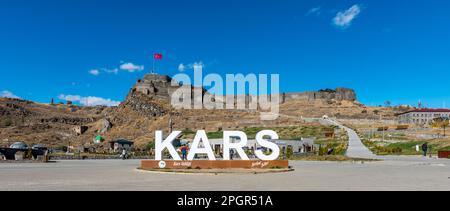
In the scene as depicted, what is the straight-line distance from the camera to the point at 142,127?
12412 cm

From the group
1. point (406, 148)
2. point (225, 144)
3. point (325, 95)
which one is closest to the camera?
point (225, 144)

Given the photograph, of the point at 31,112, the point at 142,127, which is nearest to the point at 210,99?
the point at 142,127

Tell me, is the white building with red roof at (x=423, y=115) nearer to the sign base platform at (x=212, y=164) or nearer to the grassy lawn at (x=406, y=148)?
the grassy lawn at (x=406, y=148)

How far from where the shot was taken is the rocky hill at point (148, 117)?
4405 inches

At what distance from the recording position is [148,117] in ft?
431

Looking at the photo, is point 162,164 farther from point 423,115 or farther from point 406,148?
point 423,115

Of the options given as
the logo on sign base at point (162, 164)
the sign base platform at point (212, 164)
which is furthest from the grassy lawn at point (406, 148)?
the logo on sign base at point (162, 164)

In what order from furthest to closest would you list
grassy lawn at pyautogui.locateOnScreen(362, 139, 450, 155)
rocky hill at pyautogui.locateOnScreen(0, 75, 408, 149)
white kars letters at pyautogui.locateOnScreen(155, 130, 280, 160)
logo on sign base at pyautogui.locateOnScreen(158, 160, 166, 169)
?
rocky hill at pyautogui.locateOnScreen(0, 75, 408, 149) → grassy lawn at pyautogui.locateOnScreen(362, 139, 450, 155) → logo on sign base at pyautogui.locateOnScreen(158, 160, 166, 169) → white kars letters at pyautogui.locateOnScreen(155, 130, 280, 160)

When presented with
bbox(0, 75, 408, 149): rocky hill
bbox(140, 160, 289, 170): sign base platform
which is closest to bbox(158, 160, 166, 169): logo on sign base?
bbox(140, 160, 289, 170): sign base platform

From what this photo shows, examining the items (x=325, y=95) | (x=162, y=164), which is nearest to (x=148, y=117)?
(x=325, y=95)

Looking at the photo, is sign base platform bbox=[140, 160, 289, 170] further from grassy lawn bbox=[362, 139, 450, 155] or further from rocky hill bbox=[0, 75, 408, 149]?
rocky hill bbox=[0, 75, 408, 149]

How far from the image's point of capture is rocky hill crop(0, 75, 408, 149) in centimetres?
11188
